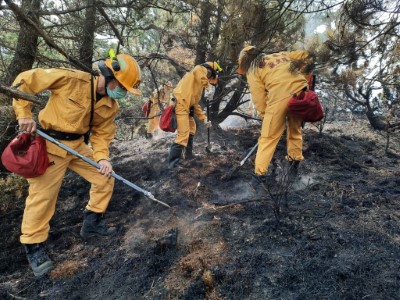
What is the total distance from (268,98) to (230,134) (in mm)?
2918

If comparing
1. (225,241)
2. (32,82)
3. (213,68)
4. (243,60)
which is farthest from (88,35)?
(225,241)

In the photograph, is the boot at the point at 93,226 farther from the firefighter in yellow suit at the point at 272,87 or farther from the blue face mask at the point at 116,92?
the firefighter in yellow suit at the point at 272,87

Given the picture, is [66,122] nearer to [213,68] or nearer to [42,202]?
[42,202]

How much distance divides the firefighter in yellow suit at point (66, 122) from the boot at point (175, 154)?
1876 millimetres

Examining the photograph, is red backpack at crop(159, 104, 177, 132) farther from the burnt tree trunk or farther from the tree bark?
the tree bark

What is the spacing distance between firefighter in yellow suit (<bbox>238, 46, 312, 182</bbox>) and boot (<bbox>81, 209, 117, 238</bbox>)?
1921 millimetres

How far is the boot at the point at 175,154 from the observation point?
5.31 metres

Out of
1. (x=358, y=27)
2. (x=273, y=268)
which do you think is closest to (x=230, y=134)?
(x=358, y=27)

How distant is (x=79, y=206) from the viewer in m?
4.49

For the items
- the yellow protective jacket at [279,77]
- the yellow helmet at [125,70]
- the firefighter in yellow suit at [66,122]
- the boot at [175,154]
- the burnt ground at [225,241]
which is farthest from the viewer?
the boot at [175,154]

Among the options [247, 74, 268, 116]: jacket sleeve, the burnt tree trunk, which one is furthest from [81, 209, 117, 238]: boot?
the burnt tree trunk

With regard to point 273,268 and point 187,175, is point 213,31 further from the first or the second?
point 273,268

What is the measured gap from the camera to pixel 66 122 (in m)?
3.17

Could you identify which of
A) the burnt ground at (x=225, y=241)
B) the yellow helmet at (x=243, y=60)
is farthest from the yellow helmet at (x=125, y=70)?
the burnt ground at (x=225, y=241)
